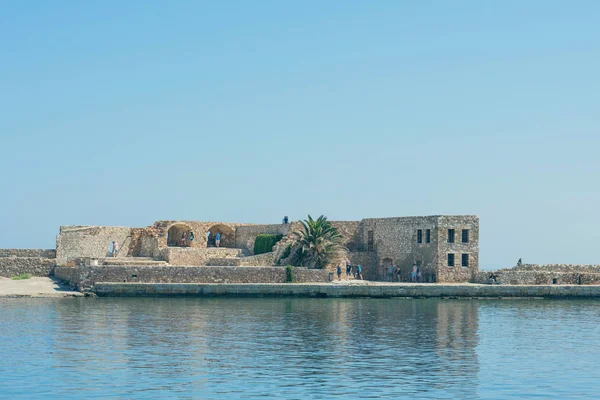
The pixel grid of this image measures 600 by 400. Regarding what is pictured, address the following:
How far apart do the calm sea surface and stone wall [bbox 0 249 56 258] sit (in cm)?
1259

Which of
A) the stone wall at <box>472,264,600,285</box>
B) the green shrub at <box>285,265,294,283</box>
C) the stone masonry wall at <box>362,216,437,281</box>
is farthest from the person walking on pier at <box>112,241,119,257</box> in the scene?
the stone wall at <box>472,264,600,285</box>

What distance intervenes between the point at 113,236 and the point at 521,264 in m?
23.9

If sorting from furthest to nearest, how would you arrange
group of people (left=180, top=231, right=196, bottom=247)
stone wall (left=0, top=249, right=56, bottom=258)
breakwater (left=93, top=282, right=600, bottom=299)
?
1. group of people (left=180, top=231, right=196, bottom=247)
2. stone wall (left=0, top=249, right=56, bottom=258)
3. breakwater (left=93, top=282, right=600, bottom=299)

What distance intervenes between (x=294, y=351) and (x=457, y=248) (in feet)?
78.3

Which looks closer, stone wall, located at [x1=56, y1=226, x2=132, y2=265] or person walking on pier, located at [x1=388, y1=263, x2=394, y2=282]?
person walking on pier, located at [x1=388, y1=263, x2=394, y2=282]

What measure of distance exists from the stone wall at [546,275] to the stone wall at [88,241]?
20.9 m

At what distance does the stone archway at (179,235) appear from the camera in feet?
181

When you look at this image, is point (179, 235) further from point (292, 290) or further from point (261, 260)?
point (292, 290)

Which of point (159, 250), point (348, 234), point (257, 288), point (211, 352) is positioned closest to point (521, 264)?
point (348, 234)

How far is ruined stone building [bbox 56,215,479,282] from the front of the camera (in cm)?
4772

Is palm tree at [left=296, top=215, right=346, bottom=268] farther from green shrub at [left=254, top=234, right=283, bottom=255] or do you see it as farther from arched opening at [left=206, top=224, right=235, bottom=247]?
arched opening at [left=206, top=224, right=235, bottom=247]

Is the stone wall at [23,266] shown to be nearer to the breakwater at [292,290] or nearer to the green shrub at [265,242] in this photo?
the breakwater at [292,290]

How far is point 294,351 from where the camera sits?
1004 inches

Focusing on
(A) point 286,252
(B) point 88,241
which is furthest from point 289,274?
(B) point 88,241
